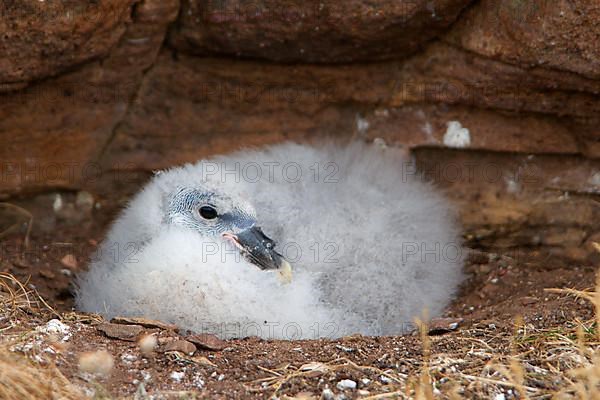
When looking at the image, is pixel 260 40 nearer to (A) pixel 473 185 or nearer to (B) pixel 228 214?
(B) pixel 228 214

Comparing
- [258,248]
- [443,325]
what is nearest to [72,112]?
[258,248]

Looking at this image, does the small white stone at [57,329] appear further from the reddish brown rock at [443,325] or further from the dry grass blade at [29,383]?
the reddish brown rock at [443,325]

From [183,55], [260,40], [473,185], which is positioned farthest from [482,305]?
[183,55]

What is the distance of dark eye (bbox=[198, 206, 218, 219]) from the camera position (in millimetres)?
4066

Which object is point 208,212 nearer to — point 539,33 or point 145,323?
point 145,323

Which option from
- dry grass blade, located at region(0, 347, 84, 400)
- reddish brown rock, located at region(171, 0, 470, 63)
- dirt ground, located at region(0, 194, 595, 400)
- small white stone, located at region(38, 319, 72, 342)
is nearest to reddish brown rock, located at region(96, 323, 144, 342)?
dirt ground, located at region(0, 194, 595, 400)

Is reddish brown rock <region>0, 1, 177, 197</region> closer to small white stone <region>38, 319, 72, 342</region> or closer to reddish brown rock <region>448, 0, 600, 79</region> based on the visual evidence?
small white stone <region>38, 319, 72, 342</region>

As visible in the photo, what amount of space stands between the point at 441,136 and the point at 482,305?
1.02 m

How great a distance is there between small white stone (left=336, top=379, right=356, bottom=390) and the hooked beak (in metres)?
0.98

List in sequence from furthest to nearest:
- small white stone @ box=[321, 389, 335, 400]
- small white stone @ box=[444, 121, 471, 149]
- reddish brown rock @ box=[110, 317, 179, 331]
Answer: small white stone @ box=[444, 121, 471, 149] < reddish brown rock @ box=[110, 317, 179, 331] < small white stone @ box=[321, 389, 335, 400]

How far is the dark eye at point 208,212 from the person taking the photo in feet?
13.3

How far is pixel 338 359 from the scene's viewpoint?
313 centimetres

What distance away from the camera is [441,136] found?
14.9 feet

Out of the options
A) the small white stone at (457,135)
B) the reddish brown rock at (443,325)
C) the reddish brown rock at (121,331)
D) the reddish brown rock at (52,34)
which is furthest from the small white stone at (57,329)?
the small white stone at (457,135)
